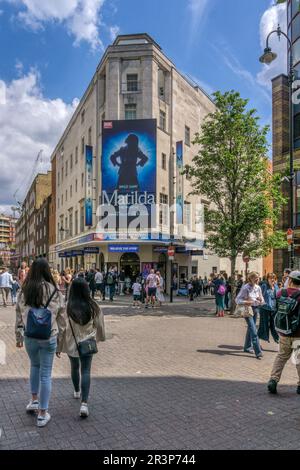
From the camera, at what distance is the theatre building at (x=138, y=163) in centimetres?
2667

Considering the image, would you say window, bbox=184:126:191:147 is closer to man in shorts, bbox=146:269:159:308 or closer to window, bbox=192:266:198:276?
window, bbox=192:266:198:276

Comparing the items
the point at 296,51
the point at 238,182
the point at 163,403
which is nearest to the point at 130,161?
the point at 238,182

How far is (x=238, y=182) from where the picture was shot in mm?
16797

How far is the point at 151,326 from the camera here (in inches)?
476

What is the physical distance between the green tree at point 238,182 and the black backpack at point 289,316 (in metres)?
11.0

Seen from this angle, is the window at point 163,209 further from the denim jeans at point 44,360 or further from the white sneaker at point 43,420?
the white sneaker at point 43,420

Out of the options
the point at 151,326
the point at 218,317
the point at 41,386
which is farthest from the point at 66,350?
the point at 218,317

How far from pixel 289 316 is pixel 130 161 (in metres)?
23.0

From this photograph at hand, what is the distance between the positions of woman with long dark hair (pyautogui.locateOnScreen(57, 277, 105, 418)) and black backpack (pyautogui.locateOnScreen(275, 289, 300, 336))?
8.13 ft

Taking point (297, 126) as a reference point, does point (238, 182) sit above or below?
below

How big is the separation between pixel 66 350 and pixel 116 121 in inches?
967

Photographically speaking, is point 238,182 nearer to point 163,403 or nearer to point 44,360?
point 163,403

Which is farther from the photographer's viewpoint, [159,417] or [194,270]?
[194,270]
